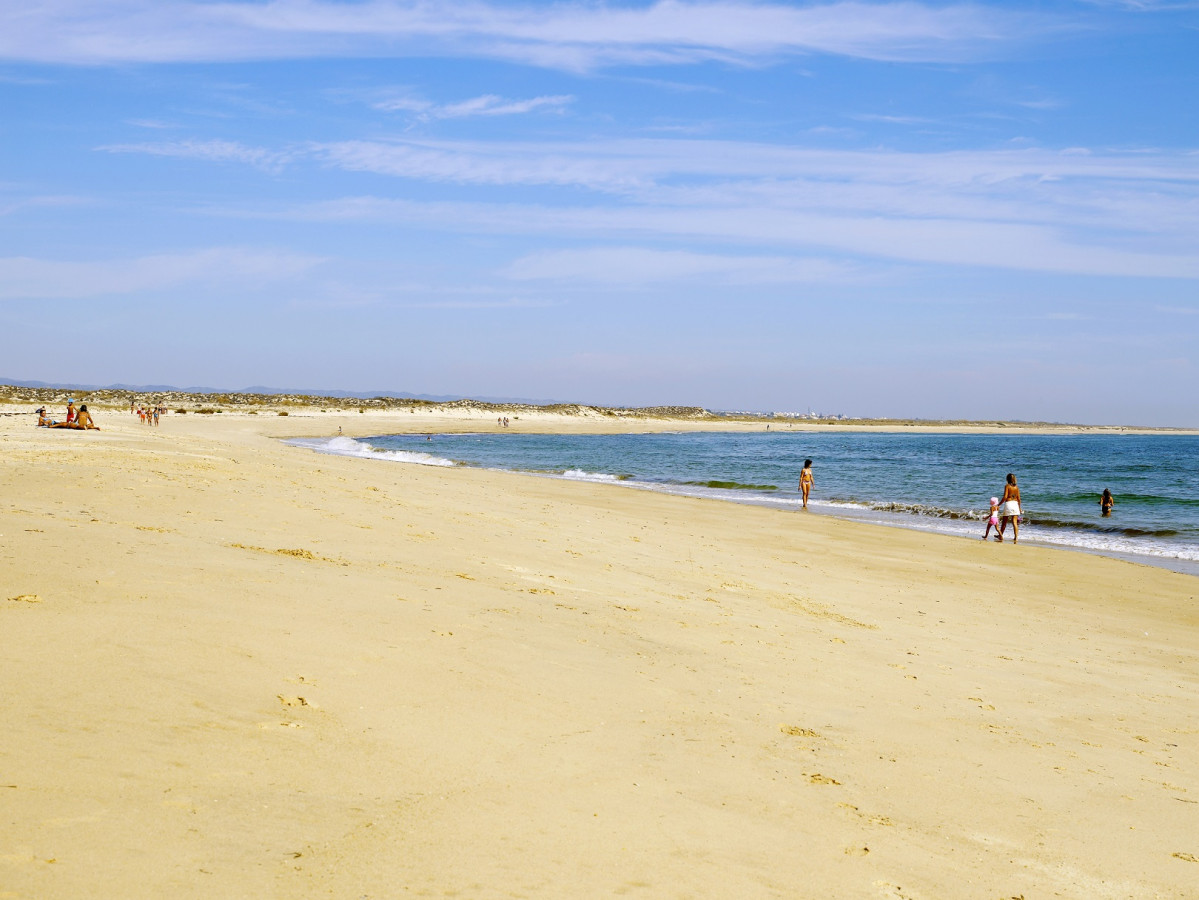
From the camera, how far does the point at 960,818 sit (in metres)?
5.15

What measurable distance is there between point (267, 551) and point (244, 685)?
4.32 metres

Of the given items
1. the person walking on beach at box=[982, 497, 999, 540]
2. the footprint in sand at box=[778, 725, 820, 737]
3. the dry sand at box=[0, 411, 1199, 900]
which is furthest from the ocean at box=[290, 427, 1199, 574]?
the footprint in sand at box=[778, 725, 820, 737]

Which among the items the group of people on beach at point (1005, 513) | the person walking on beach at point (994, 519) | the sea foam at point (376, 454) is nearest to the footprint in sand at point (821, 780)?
the group of people on beach at point (1005, 513)

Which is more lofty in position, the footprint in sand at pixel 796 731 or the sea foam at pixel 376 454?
the sea foam at pixel 376 454

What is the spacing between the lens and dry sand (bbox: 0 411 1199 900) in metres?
3.82

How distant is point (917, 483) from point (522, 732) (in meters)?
38.2

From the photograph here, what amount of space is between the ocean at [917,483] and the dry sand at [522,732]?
44.7 feet

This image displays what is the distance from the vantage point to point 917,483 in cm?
4056

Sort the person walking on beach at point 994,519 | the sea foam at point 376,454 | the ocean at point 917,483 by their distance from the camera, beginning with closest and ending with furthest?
the person walking on beach at point 994,519 → the ocean at point 917,483 → the sea foam at point 376,454

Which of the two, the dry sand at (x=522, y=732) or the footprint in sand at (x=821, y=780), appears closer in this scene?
the dry sand at (x=522, y=732)

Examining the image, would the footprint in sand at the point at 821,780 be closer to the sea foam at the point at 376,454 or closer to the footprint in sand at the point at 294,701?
the footprint in sand at the point at 294,701

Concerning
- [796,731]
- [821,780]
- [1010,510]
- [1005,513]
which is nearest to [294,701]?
[821,780]

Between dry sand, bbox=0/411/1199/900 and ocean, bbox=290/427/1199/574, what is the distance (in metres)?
13.6

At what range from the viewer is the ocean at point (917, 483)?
24375 mm
